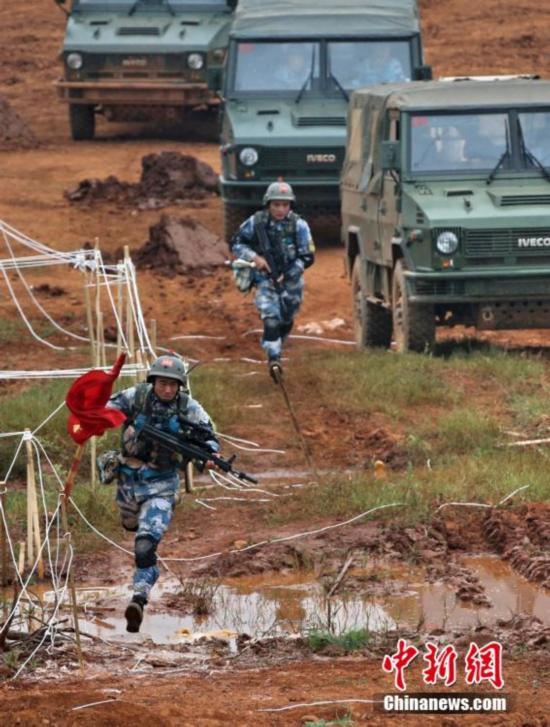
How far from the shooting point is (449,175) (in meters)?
14.6

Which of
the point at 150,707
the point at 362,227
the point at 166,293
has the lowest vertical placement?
the point at 166,293

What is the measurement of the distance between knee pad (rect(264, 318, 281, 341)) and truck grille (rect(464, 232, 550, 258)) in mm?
1491

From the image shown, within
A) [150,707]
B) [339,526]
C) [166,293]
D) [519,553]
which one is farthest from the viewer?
[166,293]

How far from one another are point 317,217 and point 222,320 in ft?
9.53

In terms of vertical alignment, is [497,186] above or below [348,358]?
above

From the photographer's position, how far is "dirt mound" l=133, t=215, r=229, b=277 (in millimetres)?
20312

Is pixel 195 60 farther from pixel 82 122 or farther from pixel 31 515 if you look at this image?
pixel 31 515

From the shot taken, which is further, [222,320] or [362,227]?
[222,320]

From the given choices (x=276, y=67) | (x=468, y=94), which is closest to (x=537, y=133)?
(x=468, y=94)

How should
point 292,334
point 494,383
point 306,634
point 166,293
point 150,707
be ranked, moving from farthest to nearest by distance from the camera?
point 166,293
point 292,334
point 494,383
point 306,634
point 150,707

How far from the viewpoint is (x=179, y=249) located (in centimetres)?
2041

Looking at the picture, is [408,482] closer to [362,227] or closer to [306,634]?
[306,634]

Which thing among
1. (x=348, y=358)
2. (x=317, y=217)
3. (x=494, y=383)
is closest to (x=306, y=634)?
(x=494, y=383)

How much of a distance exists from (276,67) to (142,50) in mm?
5871
